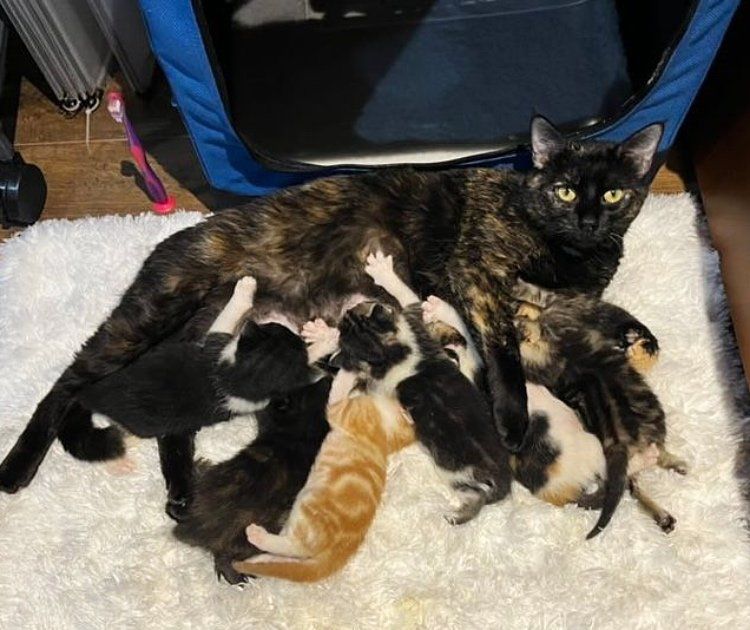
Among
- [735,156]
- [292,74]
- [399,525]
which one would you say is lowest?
[399,525]

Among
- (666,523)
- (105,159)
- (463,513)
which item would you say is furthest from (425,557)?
(105,159)

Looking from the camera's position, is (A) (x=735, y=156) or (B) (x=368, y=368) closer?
(B) (x=368, y=368)

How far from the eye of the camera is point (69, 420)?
1620mm

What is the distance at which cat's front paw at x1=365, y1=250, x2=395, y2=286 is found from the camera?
5.37 ft

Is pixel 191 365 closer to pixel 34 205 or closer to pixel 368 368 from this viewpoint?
pixel 368 368

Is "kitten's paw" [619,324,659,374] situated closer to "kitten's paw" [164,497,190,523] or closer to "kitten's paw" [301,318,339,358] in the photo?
"kitten's paw" [301,318,339,358]

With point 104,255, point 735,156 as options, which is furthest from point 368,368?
point 735,156

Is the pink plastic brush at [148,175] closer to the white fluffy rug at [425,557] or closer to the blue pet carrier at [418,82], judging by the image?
the blue pet carrier at [418,82]

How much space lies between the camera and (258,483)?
1.45m

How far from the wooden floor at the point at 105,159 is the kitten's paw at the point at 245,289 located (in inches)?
16.1

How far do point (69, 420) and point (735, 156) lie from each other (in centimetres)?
156

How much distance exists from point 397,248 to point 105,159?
3.11 ft

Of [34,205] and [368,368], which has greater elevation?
[34,205]

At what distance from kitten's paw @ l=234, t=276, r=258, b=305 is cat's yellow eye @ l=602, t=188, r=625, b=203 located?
0.73 metres
